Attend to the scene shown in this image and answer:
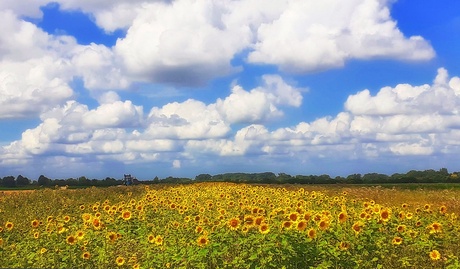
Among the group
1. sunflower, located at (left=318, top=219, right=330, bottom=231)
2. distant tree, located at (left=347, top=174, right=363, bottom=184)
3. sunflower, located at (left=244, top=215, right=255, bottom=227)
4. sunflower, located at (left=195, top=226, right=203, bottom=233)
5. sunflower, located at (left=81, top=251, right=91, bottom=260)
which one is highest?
distant tree, located at (left=347, top=174, right=363, bottom=184)

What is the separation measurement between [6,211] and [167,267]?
10580 mm

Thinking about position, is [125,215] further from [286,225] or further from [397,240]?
[397,240]

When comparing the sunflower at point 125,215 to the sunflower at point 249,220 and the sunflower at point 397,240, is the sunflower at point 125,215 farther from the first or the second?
the sunflower at point 397,240

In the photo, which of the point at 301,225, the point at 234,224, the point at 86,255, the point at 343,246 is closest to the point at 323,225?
the point at 343,246

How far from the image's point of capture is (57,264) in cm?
775

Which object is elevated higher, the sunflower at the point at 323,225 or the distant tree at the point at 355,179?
the distant tree at the point at 355,179

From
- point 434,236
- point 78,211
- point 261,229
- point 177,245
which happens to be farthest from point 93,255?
point 78,211

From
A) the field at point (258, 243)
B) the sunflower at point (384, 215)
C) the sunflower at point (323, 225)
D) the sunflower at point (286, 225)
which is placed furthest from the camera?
the sunflower at point (384, 215)

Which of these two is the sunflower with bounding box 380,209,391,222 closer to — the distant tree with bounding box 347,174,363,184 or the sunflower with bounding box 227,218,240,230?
the sunflower with bounding box 227,218,240,230

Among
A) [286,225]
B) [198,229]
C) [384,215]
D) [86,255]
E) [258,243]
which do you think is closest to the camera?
[258,243]

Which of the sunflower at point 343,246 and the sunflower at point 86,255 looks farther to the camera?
the sunflower at point 86,255

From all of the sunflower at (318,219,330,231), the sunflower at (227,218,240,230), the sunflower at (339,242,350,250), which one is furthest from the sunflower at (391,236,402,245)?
the sunflower at (227,218,240,230)

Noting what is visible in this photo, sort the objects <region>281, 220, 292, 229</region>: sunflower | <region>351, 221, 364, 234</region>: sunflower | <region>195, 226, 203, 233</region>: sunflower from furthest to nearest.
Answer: <region>195, 226, 203, 233</region>: sunflower → <region>351, 221, 364, 234</region>: sunflower → <region>281, 220, 292, 229</region>: sunflower

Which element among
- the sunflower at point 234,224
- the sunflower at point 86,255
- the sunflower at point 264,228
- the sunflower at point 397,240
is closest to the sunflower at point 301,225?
the sunflower at point 264,228
